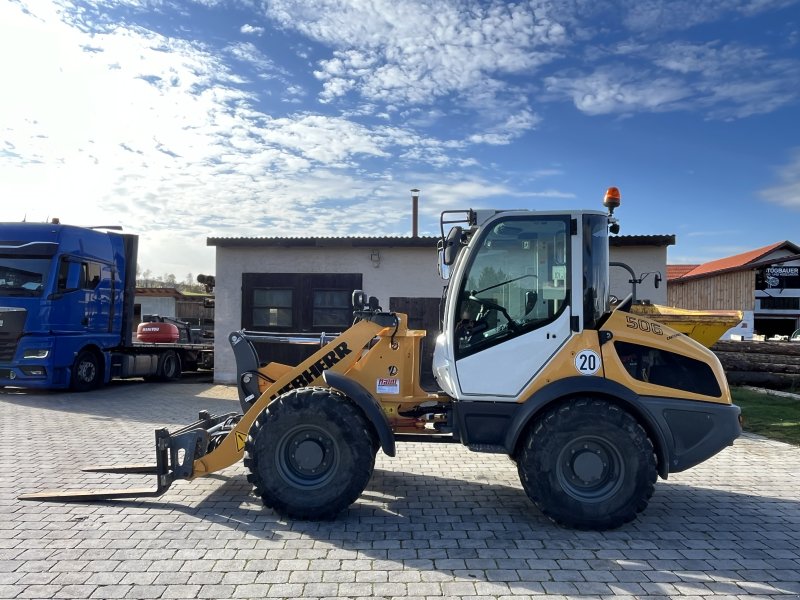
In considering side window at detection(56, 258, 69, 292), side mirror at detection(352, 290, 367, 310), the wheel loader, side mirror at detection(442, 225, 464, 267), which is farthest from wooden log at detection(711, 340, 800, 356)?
side window at detection(56, 258, 69, 292)

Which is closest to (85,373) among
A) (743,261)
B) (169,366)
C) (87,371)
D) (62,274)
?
(87,371)

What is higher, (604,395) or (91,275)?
(91,275)

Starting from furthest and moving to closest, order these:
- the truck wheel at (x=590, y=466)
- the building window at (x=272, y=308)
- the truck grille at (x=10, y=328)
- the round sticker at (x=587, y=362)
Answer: the building window at (x=272, y=308)
the truck grille at (x=10, y=328)
the round sticker at (x=587, y=362)
the truck wheel at (x=590, y=466)

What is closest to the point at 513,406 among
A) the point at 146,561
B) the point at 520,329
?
the point at 520,329

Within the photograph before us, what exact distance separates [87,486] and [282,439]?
7.83 feet

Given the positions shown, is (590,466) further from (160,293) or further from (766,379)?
(160,293)

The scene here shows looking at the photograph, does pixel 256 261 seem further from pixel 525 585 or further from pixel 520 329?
pixel 525 585

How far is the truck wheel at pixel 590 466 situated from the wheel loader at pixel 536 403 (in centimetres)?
1

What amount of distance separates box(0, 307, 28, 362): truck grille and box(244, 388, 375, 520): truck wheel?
914cm

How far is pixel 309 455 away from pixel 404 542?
3.46ft

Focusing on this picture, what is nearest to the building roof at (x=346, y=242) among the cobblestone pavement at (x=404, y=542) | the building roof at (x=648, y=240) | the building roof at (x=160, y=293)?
the building roof at (x=648, y=240)

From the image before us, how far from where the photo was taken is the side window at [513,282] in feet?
15.5

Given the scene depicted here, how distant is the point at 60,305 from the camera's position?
11648 millimetres

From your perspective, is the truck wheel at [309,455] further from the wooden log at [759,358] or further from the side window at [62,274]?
the wooden log at [759,358]
